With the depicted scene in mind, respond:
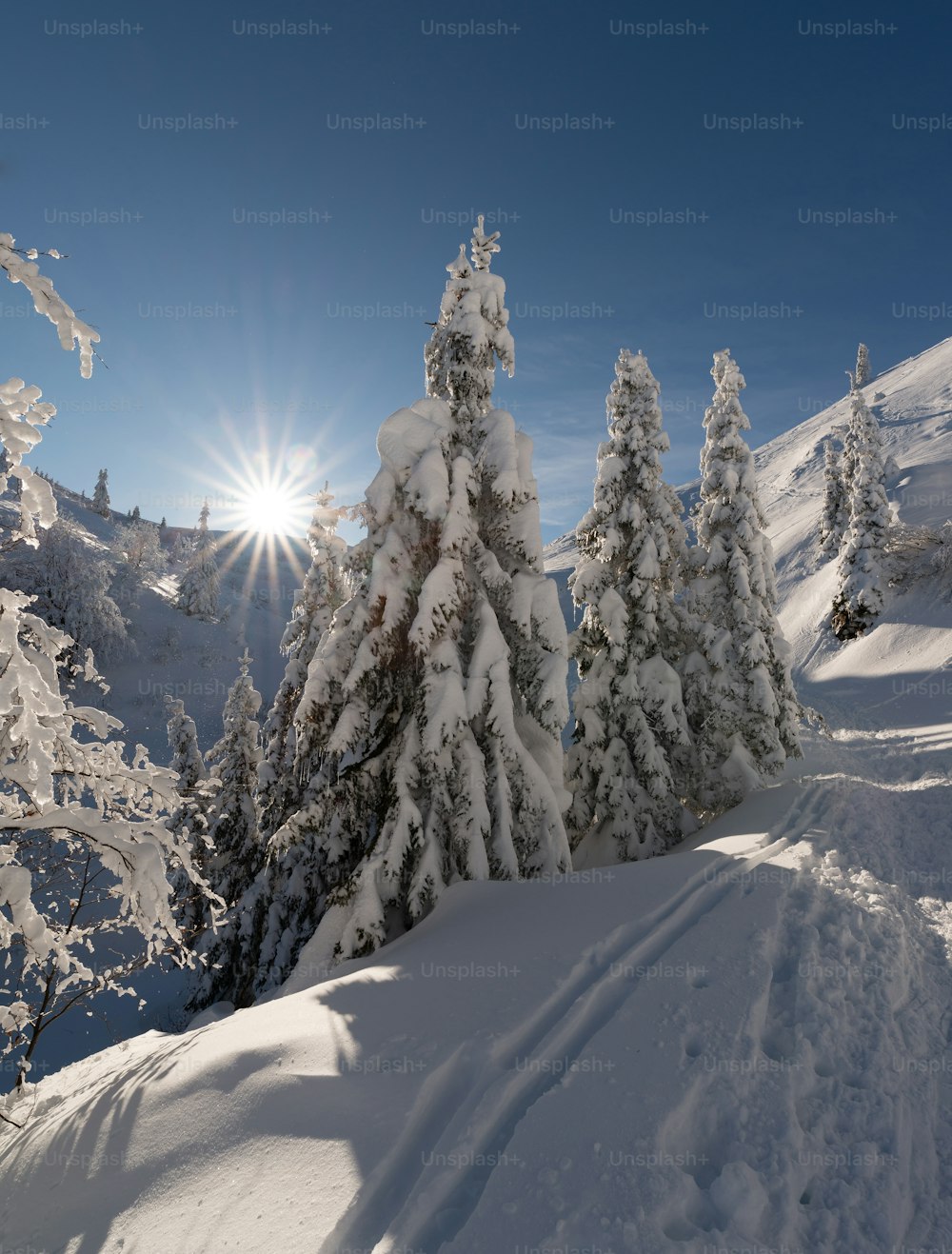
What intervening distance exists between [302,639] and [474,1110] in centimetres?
1427

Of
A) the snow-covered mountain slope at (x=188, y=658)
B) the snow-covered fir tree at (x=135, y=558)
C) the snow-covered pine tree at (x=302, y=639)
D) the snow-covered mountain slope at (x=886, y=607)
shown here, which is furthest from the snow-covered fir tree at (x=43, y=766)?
the snow-covered fir tree at (x=135, y=558)

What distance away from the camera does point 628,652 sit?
1597 cm

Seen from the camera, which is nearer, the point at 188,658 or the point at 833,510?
the point at 833,510

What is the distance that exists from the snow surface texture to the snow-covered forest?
31 millimetres

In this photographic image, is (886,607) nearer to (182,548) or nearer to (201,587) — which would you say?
(201,587)

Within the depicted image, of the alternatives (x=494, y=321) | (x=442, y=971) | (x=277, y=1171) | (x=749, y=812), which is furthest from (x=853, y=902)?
(x=494, y=321)

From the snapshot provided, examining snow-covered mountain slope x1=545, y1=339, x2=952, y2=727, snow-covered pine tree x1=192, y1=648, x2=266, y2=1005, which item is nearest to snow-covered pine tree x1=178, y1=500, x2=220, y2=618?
snow-covered mountain slope x1=545, y1=339, x2=952, y2=727

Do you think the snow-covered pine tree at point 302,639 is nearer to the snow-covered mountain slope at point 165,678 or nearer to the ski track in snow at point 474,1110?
the snow-covered mountain slope at point 165,678

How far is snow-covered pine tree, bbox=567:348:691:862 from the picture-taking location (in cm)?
1552

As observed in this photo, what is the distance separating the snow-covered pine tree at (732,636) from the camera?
16.3 meters

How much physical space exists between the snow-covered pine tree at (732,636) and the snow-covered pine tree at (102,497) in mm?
111253

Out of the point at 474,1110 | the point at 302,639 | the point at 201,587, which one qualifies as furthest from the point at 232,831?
the point at 201,587

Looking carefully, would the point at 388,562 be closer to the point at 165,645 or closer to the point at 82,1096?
the point at 82,1096

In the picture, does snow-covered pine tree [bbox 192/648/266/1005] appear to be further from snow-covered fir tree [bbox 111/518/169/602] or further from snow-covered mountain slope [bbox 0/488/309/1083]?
snow-covered fir tree [bbox 111/518/169/602]
